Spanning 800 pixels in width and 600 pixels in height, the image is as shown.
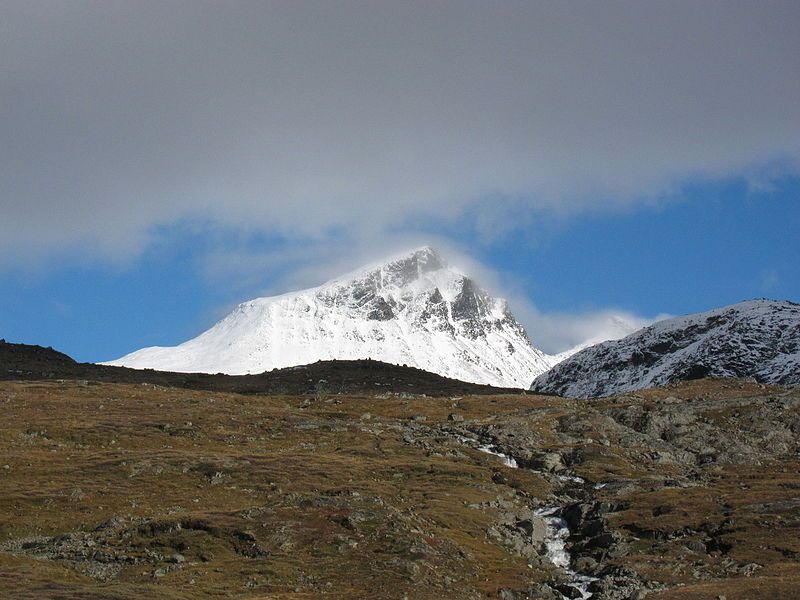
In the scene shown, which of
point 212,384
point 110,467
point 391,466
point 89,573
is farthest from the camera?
point 212,384

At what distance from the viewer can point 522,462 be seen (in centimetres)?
10025

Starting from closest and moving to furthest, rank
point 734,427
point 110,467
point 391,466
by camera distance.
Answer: point 110,467
point 391,466
point 734,427

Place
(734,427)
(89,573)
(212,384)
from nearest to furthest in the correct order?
(89,573) → (734,427) → (212,384)

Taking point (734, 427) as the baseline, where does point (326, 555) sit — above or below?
below

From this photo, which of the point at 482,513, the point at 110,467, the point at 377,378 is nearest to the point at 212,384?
the point at 377,378

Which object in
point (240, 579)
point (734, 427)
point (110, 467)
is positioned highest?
point (734, 427)

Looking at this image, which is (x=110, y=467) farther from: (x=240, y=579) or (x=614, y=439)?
(x=614, y=439)

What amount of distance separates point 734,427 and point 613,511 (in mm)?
34841

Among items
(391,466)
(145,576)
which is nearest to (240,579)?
(145,576)

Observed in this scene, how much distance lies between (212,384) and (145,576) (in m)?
93.6

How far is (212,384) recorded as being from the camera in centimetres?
15450

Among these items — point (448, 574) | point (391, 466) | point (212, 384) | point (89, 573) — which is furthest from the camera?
point (212, 384)

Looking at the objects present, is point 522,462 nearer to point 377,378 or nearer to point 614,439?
point 614,439

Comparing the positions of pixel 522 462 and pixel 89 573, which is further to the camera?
pixel 522 462
